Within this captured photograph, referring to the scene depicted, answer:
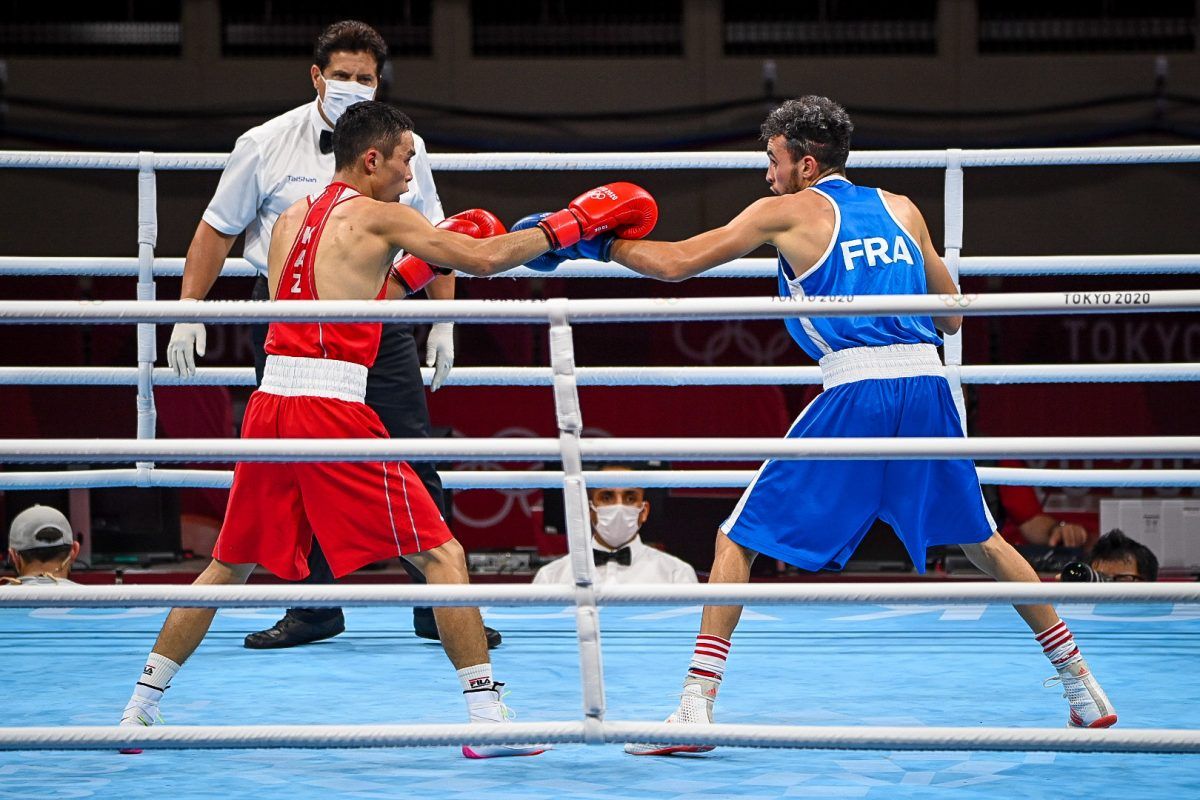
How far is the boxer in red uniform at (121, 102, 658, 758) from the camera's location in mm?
2586

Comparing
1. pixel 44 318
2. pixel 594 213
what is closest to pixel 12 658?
pixel 44 318

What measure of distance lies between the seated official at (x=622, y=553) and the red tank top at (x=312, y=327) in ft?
6.08

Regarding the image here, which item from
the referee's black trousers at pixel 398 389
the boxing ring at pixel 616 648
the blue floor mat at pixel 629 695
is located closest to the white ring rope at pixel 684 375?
the boxing ring at pixel 616 648

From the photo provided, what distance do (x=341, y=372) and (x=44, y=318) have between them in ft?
2.15

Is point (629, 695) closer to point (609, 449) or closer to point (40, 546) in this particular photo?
point (609, 449)

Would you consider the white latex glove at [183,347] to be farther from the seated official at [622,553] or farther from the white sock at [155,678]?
the seated official at [622,553]

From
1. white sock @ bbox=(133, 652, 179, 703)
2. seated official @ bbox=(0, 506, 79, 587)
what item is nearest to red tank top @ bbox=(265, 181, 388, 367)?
white sock @ bbox=(133, 652, 179, 703)

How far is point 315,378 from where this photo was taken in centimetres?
268

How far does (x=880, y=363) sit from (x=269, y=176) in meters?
1.77

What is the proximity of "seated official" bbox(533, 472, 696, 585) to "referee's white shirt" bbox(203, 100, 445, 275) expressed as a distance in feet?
4.87

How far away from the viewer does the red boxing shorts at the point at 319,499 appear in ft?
8.48

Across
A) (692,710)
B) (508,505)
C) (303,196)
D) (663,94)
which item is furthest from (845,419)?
(663,94)

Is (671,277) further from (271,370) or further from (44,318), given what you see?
(44,318)

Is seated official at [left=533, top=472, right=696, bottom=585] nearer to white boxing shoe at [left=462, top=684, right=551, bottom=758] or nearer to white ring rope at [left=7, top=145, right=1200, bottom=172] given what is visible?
white ring rope at [left=7, top=145, right=1200, bottom=172]
